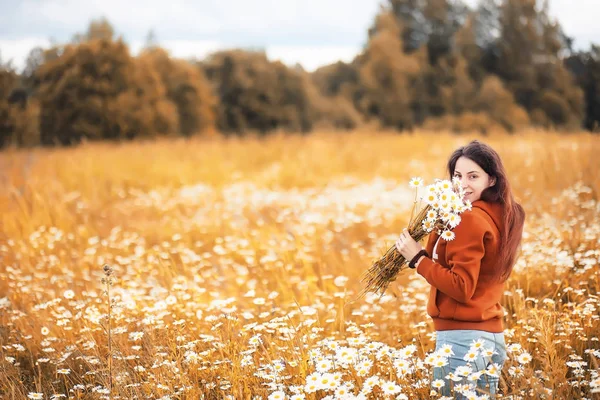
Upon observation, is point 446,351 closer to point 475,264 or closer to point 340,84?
point 475,264

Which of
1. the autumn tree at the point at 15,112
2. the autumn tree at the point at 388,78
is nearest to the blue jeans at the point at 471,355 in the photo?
the autumn tree at the point at 15,112

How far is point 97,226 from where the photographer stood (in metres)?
7.55

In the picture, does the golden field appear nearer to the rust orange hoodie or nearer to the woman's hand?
the rust orange hoodie

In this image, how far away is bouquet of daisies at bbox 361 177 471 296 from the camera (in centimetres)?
218

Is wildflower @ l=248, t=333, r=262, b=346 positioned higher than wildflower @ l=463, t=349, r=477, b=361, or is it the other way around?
wildflower @ l=463, t=349, r=477, b=361

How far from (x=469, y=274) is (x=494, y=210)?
1.14 feet

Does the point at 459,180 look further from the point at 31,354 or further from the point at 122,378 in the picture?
the point at 31,354

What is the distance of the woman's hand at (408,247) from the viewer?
7.90ft

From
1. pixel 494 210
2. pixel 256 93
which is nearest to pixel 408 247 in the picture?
pixel 494 210

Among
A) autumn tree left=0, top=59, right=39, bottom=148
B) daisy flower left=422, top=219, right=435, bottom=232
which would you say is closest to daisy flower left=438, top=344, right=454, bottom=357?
daisy flower left=422, top=219, right=435, bottom=232

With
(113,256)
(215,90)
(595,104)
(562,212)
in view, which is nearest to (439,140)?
(595,104)

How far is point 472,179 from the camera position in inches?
96.3

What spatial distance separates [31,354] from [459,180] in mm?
2717

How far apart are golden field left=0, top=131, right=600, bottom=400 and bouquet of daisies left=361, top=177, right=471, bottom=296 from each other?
276 mm
